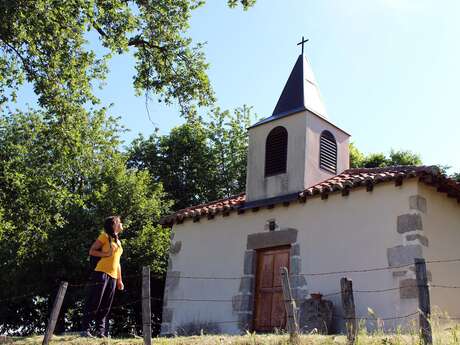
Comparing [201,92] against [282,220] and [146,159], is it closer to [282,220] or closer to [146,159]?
[282,220]

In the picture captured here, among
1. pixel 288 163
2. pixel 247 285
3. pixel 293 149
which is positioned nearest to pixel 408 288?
pixel 247 285

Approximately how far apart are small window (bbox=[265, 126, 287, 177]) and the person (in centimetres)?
537

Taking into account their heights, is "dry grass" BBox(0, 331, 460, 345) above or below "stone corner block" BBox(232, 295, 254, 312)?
below

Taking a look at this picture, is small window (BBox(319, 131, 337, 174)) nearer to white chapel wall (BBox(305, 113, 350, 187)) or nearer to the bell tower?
the bell tower

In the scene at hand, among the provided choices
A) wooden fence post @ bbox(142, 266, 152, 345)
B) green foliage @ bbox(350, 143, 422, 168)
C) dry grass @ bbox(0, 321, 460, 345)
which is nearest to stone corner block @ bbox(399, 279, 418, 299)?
dry grass @ bbox(0, 321, 460, 345)

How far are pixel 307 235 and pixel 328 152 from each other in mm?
2627

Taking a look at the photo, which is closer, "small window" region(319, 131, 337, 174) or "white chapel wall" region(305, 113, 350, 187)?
"white chapel wall" region(305, 113, 350, 187)

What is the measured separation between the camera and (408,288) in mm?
9164

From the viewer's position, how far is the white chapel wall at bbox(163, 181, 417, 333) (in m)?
9.77

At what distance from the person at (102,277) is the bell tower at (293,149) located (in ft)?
15.2

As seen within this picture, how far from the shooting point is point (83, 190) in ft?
72.1

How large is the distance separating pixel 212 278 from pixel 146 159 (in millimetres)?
13516

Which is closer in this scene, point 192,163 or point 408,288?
point 408,288

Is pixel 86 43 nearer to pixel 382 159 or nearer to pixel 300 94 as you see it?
pixel 300 94
